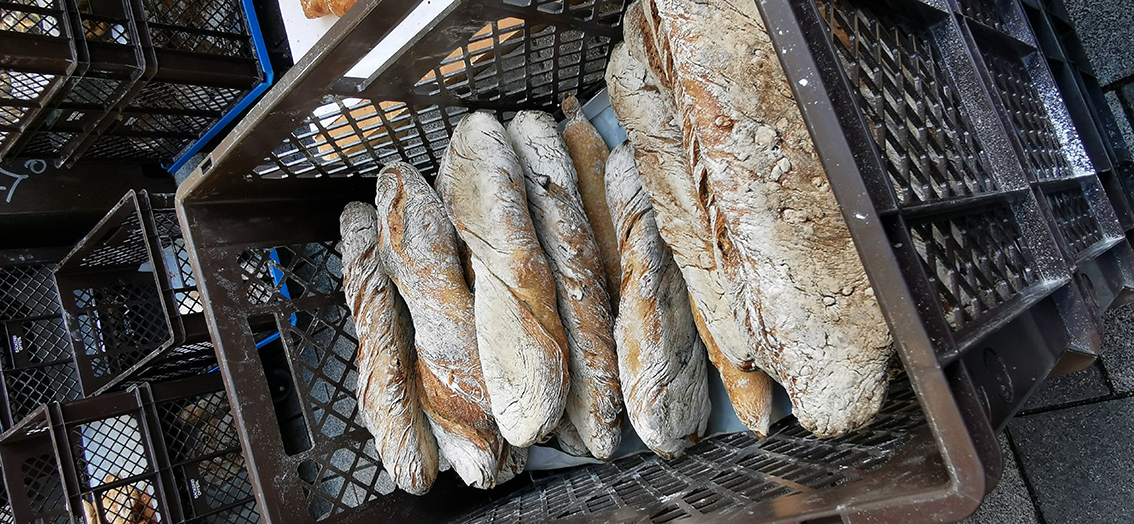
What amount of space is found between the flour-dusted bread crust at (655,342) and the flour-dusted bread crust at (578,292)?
50 mm

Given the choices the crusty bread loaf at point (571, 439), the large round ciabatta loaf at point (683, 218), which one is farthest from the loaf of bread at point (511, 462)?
the large round ciabatta loaf at point (683, 218)

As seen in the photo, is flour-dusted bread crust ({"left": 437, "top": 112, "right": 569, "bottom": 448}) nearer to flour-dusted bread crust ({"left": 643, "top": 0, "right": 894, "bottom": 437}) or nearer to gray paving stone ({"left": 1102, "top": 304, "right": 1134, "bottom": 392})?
flour-dusted bread crust ({"left": 643, "top": 0, "right": 894, "bottom": 437})

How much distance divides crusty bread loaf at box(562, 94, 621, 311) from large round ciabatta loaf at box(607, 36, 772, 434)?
0.17m

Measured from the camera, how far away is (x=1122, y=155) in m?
1.35

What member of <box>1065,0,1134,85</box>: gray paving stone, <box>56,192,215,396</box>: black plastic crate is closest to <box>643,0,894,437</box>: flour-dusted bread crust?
<box>1065,0,1134,85</box>: gray paving stone

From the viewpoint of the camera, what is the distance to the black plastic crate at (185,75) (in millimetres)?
2109

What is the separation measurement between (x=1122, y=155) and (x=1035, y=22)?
31cm

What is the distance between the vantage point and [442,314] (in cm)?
139

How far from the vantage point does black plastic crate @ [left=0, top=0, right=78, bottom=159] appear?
1.80 m

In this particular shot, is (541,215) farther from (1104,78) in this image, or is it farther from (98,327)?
(98,327)

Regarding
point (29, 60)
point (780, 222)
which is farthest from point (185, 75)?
point (780, 222)

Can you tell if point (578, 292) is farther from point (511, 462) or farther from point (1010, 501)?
point (1010, 501)

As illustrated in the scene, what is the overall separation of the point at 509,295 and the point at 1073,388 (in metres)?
1.23

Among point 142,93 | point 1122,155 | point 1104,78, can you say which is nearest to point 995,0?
point 1122,155
